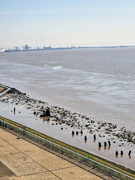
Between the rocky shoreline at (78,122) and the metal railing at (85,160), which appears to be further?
the rocky shoreline at (78,122)

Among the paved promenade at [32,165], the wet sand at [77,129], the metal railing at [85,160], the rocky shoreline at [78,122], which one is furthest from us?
the rocky shoreline at [78,122]

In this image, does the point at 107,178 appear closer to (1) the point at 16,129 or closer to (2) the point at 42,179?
(2) the point at 42,179

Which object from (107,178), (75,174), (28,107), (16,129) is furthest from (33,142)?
(28,107)

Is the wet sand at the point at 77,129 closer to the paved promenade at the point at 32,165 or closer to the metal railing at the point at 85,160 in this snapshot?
the metal railing at the point at 85,160

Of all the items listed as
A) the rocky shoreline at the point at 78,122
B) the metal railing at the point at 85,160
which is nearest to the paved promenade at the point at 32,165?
the metal railing at the point at 85,160

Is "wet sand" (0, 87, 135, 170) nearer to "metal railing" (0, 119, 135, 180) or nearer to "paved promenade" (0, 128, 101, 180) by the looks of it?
"metal railing" (0, 119, 135, 180)

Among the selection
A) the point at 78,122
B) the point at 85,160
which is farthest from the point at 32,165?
the point at 78,122
